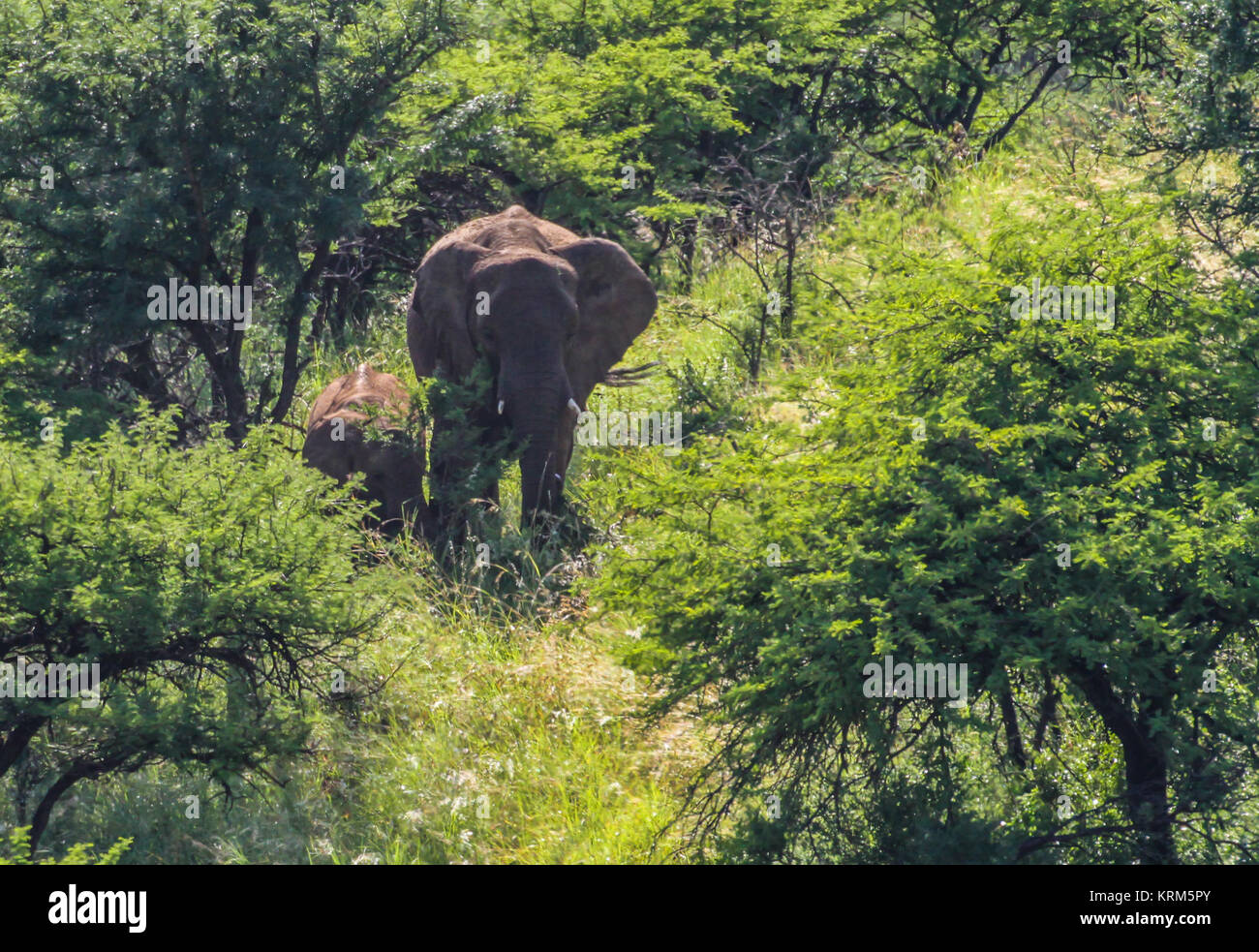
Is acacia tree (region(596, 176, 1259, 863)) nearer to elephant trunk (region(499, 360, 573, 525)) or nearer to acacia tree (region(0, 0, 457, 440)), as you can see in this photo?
elephant trunk (region(499, 360, 573, 525))

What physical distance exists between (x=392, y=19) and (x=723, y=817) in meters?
9.34

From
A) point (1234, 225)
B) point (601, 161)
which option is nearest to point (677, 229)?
point (601, 161)

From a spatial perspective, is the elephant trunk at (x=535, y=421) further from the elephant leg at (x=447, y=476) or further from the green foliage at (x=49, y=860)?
the green foliage at (x=49, y=860)

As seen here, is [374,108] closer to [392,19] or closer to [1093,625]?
[392,19]

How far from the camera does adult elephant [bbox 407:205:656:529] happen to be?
1295 centimetres

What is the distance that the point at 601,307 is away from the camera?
1399 centimetres

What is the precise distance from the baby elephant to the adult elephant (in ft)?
0.66

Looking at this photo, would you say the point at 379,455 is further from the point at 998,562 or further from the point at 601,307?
the point at 998,562

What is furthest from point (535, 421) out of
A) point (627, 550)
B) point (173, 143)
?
point (173, 143)

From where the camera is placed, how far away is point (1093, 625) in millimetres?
7457

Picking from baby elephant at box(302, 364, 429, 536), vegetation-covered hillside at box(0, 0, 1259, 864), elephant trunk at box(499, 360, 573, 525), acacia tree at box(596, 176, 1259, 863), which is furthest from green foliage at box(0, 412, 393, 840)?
baby elephant at box(302, 364, 429, 536)

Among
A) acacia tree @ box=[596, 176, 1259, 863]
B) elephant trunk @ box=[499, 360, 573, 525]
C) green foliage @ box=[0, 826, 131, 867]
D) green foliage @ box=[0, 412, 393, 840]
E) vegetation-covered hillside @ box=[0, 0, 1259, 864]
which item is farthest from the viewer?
elephant trunk @ box=[499, 360, 573, 525]

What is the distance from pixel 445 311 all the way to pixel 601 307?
1.44 metres

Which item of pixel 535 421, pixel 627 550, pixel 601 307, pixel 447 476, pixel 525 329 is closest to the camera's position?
pixel 627 550
